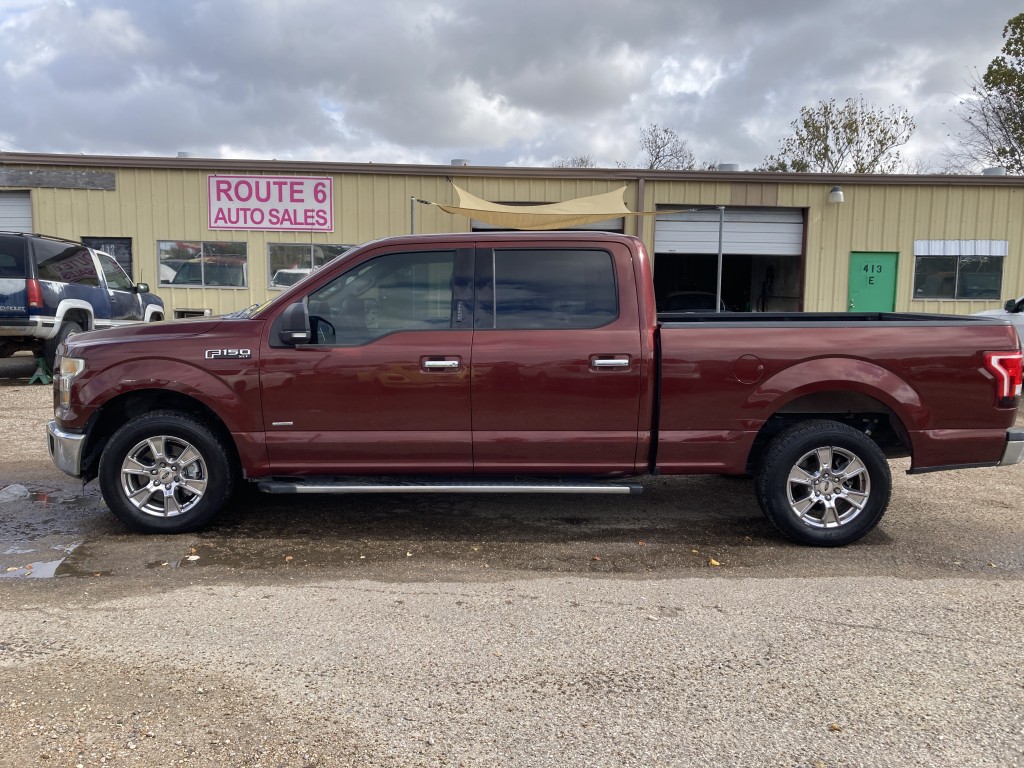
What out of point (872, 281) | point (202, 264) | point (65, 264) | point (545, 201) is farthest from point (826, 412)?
point (202, 264)

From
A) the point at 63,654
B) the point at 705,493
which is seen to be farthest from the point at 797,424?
the point at 63,654

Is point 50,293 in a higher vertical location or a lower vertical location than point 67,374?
higher

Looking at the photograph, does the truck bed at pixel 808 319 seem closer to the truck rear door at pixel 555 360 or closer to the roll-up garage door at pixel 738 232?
the truck rear door at pixel 555 360

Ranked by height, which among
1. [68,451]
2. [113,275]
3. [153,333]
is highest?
[113,275]

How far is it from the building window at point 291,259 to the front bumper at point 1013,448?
14012 mm

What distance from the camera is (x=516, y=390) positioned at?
4809mm

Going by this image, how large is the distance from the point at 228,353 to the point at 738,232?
1494 centimetres

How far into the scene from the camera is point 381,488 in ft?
15.8

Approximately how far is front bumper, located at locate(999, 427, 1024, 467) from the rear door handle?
2416 mm

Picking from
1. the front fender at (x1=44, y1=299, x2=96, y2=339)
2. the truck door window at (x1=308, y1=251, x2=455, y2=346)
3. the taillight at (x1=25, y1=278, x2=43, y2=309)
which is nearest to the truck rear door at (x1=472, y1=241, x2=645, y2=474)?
the truck door window at (x1=308, y1=251, x2=455, y2=346)

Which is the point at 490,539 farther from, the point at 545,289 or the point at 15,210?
the point at 15,210

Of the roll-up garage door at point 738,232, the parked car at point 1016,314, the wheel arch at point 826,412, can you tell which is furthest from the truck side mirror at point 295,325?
the roll-up garage door at point 738,232

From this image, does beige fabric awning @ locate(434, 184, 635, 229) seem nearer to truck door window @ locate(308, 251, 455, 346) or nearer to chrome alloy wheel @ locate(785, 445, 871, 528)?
truck door window @ locate(308, 251, 455, 346)

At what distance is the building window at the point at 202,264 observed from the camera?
16.6 meters
